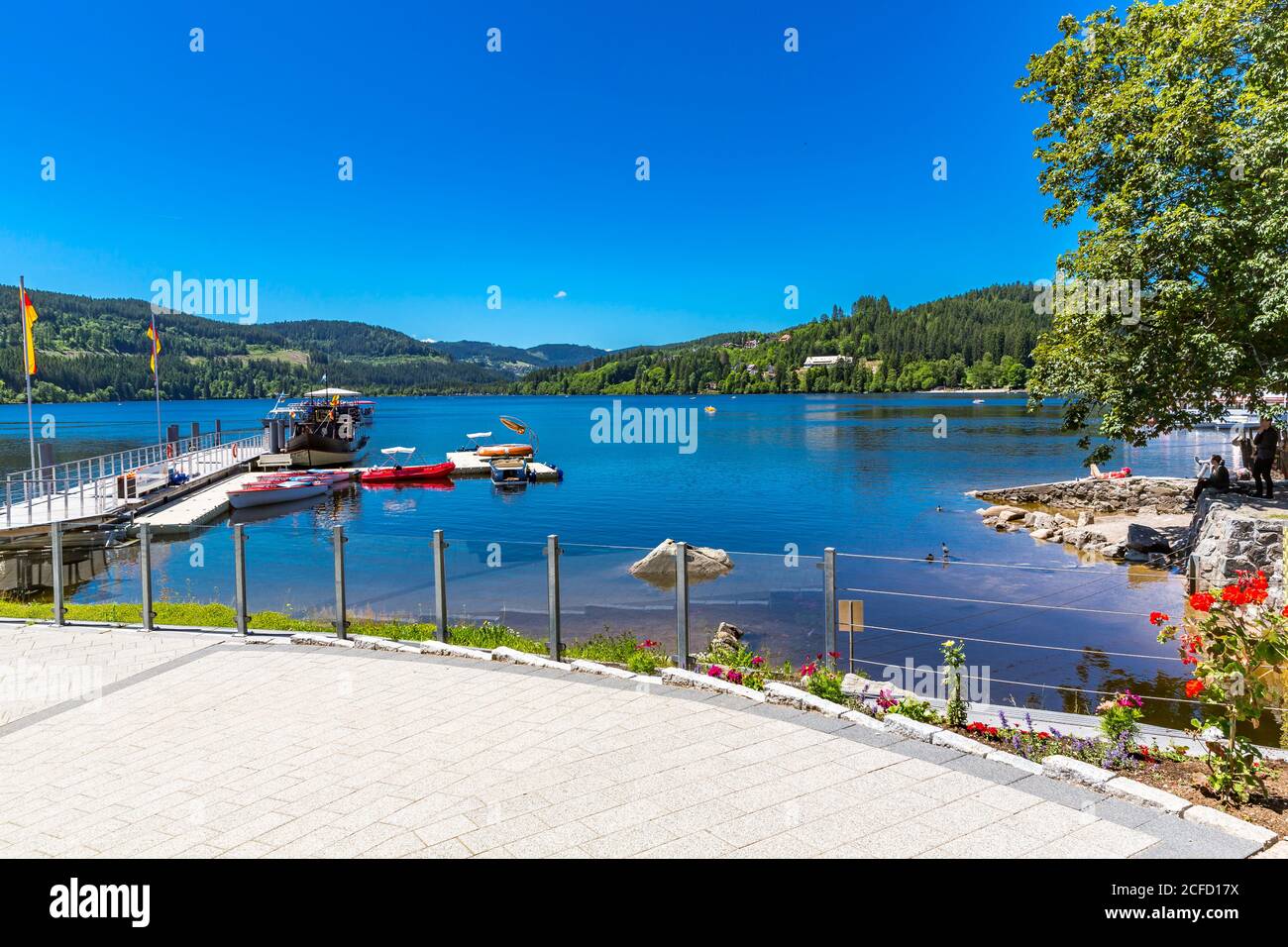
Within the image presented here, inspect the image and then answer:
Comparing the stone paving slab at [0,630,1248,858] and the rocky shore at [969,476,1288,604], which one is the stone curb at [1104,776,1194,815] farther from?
the rocky shore at [969,476,1288,604]

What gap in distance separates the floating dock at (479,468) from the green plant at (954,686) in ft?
144

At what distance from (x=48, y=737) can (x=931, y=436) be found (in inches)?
3119

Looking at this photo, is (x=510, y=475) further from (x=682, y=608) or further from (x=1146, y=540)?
(x=682, y=608)

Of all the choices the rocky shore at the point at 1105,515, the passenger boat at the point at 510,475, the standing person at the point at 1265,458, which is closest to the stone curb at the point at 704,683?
the standing person at the point at 1265,458

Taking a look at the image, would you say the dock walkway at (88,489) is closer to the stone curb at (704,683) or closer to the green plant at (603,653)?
the green plant at (603,653)

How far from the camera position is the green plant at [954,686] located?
581 centimetres

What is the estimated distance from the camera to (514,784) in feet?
16.4

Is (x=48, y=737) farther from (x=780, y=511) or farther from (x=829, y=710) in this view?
(x=780, y=511)

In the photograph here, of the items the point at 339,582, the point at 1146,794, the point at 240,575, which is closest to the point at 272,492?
the point at 240,575

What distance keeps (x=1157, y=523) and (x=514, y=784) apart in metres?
27.3

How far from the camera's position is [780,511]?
35781 millimetres

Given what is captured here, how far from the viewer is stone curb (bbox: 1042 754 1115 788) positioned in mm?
4719

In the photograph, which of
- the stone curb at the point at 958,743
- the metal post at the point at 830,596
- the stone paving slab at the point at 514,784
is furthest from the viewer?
the metal post at the point at 830,596

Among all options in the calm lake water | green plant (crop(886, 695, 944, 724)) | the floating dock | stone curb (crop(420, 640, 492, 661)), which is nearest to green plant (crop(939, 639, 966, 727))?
green plant (crop(886, 695, 944, 724))
